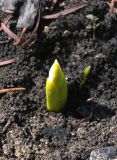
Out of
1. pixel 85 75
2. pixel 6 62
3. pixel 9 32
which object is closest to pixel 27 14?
pixel 9 32

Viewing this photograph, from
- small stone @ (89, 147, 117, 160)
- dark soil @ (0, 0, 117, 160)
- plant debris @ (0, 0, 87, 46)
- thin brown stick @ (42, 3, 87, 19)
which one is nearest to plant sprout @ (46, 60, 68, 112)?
dark soil @ (0, 0, 117, 160)

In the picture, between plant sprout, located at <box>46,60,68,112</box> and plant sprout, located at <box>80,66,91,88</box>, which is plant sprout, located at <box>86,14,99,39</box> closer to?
plant sprout, located at <box>80,66,91,88</box>

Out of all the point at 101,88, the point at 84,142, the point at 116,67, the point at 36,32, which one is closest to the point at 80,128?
the point at 84,142

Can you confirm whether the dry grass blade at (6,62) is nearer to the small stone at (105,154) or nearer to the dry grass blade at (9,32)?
the dry grass blade at (9,32)

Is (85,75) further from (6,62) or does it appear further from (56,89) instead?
(6,62)

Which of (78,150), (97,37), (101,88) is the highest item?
(97,37)

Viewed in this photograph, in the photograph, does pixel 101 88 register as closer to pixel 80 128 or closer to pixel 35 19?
pixel 80 128
